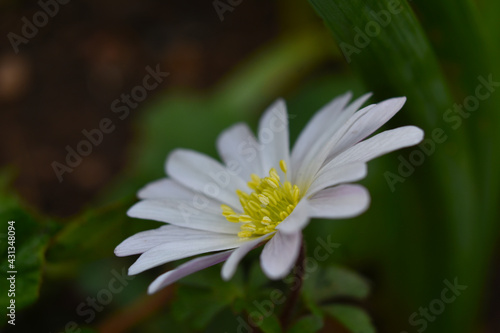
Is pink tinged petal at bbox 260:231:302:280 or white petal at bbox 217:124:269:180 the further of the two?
white petal at bbox 217:124:269:180

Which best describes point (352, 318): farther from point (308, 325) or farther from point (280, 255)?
point (280, 255)

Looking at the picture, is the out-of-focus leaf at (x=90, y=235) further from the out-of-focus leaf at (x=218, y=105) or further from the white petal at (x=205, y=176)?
the out-of-focus leaf at (x=218, y=105)

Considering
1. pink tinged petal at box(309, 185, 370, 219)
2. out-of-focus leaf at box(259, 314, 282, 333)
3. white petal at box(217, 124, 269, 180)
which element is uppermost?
white petal at box(217, 124, 269, 180)

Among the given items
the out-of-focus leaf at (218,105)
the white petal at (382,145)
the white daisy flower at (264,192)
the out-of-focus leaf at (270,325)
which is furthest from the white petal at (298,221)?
the out-of-focus leaf at (218,105)

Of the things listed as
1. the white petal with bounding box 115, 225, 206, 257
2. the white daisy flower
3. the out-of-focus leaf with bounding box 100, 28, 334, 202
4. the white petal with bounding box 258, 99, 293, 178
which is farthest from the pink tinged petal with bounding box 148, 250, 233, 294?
the out-of-focus leaf with bounding box 100, 28, 334, 202

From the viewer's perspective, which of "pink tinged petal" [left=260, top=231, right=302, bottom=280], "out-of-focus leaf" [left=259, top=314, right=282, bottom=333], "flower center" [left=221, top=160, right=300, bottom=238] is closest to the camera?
"pink tinged petal" [left=260, top=231, right=302, bottom=280]

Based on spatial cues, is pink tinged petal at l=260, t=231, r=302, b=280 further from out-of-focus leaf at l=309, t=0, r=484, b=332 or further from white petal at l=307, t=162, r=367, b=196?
out-of-focus leaf at l=309, t=0, r=484, b=332

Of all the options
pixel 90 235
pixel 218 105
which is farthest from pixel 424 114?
pixel 218 105
